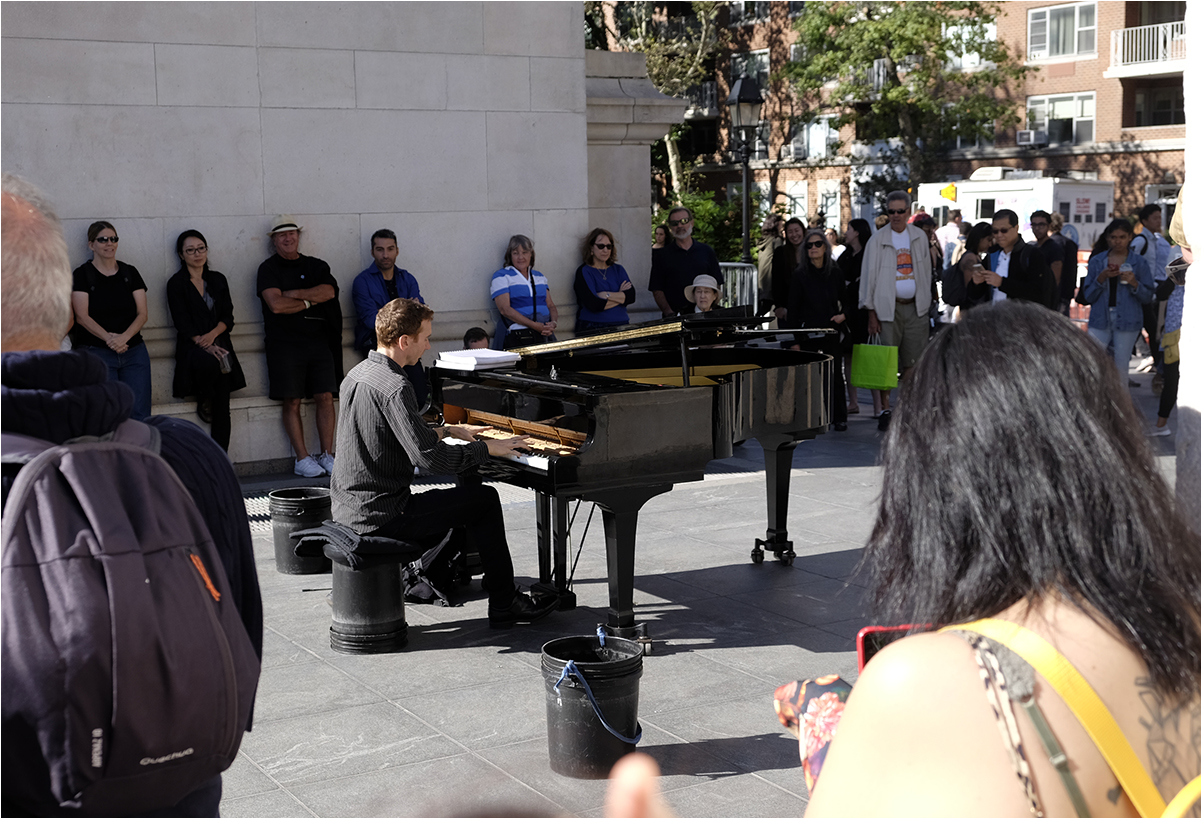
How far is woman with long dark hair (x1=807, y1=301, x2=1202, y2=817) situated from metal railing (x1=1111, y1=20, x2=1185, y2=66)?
135ft

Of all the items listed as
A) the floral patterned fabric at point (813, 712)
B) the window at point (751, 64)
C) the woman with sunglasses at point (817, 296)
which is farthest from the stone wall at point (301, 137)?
the window at point (751, 64)

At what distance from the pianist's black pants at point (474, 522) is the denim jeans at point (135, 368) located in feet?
13.7

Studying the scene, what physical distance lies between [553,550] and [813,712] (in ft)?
17.0

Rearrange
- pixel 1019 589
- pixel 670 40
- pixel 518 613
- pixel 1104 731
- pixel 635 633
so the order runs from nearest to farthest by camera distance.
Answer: pixel 1104 731 → pixel 1019 589 → pixel 635 633 → pixel 518 613 → pixel 670 40

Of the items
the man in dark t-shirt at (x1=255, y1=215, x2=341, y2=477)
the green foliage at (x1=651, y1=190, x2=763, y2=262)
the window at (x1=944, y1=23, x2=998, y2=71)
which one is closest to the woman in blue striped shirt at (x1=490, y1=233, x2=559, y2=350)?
the man in dark t-shirt at (x1=255, y1=215, x2=341, y2=477)

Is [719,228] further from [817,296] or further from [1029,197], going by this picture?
[817,296]

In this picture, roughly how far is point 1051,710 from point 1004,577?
19 cm

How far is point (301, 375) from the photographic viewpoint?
34.4 ft

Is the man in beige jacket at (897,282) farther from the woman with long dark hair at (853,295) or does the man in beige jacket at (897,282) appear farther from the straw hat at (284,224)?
the straw hat at (284,224)

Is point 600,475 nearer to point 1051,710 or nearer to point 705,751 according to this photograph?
point 705,751

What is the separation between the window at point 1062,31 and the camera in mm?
40406

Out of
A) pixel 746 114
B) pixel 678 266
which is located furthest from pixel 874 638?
pixel 746 114

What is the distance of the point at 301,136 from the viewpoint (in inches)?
413

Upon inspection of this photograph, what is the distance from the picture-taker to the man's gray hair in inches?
76.5
